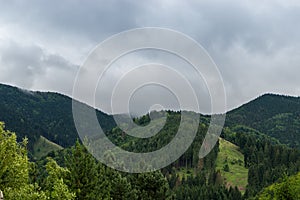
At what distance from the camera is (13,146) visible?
40750mm

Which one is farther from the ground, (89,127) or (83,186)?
(89,127)

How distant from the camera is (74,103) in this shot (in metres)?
33.3

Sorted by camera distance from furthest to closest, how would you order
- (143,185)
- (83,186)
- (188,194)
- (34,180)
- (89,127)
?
(188,194), (143,185), (83,186), (34,180), (89,127)

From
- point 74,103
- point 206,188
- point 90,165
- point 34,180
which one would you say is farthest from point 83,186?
point 206,188

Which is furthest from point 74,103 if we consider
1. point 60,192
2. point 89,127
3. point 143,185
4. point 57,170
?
point 143,185

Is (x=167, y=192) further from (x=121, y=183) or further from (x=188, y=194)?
(x=188, y=194)

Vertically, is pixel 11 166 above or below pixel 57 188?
above

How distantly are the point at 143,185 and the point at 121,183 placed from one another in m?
4.38

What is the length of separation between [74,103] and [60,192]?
10.7 m

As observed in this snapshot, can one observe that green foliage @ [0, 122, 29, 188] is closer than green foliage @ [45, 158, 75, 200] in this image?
No

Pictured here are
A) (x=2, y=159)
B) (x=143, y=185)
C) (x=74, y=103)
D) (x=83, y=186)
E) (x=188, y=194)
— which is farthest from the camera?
(x=188, y=194)

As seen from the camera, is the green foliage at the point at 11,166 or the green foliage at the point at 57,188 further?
the green foliage at the point at 11,166

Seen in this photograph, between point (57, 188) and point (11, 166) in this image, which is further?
point (11, 166)

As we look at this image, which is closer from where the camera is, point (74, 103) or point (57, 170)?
point (74, 103)
